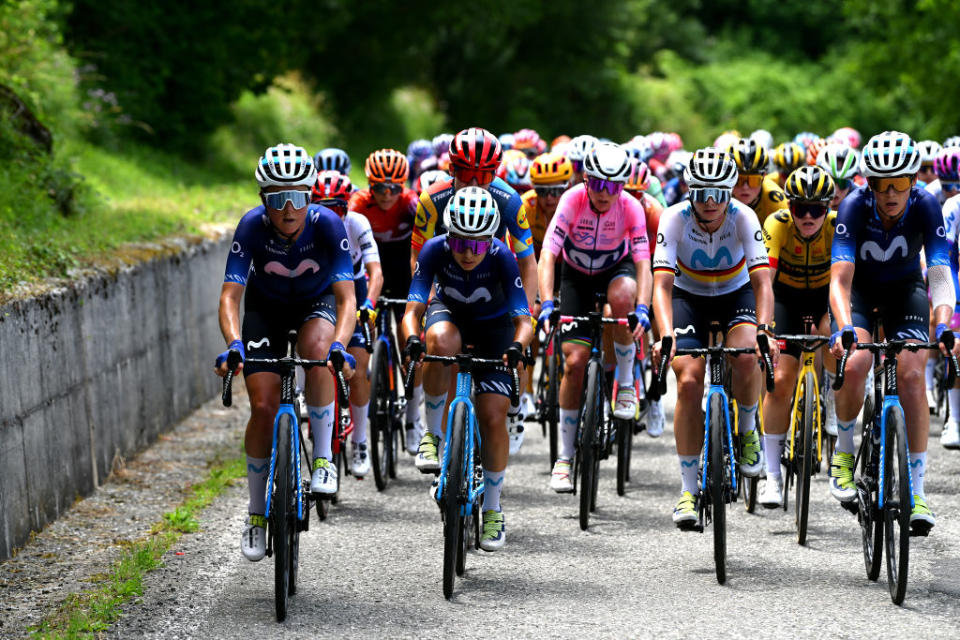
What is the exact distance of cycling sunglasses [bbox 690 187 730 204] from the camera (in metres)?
8.53

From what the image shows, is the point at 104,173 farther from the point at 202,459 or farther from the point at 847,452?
the point at 847,452

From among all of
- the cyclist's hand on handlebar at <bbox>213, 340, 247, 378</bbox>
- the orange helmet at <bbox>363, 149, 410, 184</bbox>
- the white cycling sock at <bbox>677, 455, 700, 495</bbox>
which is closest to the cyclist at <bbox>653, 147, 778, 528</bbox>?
the white cycling sock at <bbox>677, 455, 700, 495</bbox>

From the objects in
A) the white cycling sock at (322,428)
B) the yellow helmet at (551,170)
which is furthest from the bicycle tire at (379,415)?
the white cycling sock at (322,428)

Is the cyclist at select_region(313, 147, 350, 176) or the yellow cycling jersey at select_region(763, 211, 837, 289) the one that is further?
the cyclist at select_region(313, 147, 350, 176)

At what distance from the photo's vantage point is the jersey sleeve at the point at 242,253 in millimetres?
7898

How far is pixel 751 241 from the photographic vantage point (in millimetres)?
8695

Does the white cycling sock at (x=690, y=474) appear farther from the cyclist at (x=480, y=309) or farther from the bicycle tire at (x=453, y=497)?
the bicycle tire at (x=453, y=497)

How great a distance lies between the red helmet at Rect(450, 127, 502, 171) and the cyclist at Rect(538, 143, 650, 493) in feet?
2.11

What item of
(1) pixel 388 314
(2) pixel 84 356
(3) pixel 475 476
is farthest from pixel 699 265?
(2) pixel 84 356

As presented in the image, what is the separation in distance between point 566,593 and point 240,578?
1.77m

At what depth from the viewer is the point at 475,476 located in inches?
320

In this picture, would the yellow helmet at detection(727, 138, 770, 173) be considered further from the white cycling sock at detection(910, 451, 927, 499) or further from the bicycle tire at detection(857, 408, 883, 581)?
the white cycling sock at detection(910, 451, 927, 499)

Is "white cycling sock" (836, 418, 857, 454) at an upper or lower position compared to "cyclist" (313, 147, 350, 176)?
lower

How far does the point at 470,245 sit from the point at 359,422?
2.42 m
